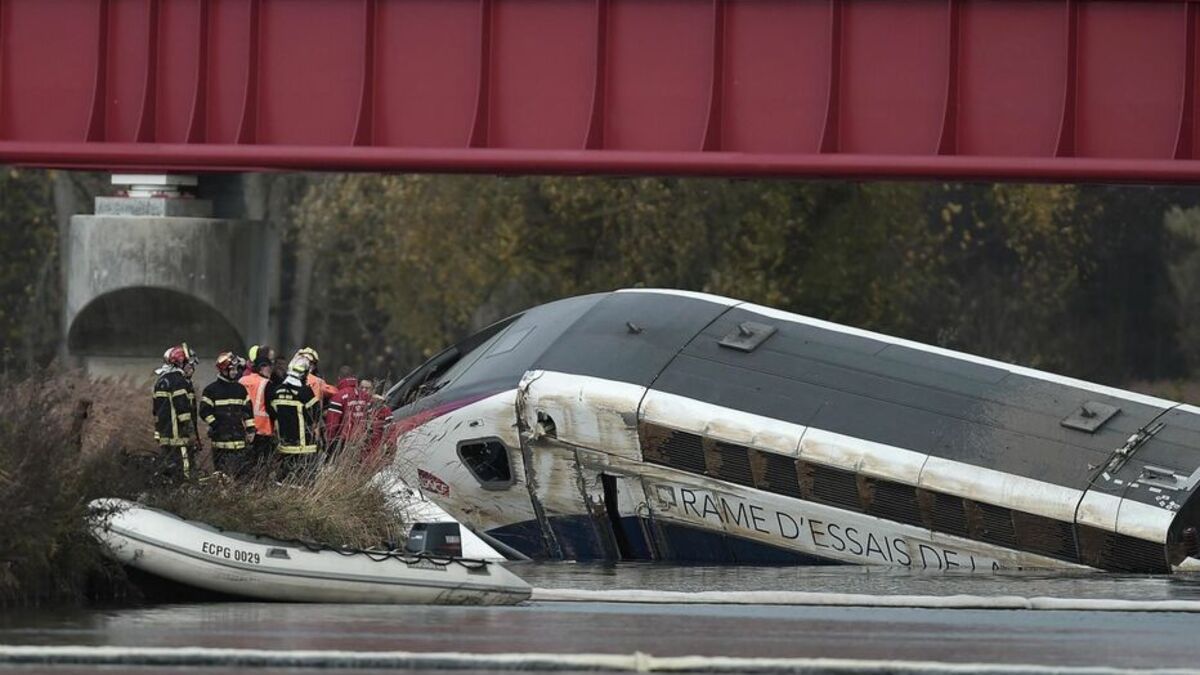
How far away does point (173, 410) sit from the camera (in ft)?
73.6

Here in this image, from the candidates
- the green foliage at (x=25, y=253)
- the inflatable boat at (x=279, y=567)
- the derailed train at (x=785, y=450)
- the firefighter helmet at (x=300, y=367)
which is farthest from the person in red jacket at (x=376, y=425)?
the green foliage at (x=25, y=253)

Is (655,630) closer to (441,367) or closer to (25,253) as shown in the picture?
(441,367)

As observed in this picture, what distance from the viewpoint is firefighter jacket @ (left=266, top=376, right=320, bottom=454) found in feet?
73.5

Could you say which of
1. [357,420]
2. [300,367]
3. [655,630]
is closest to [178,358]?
[300,367]

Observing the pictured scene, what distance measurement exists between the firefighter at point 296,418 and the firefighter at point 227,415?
0.30 m

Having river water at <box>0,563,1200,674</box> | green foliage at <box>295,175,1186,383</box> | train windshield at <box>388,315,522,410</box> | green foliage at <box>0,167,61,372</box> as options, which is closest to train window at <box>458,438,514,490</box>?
train windshield at <box>388,315,522,410</box>

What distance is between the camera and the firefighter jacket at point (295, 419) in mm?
22391

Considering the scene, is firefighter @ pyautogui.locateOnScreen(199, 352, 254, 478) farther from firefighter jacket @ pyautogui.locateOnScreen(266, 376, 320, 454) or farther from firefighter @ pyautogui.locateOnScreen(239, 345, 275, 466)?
firefighter jacket @ pyautogui.locateOnScreen(266, 376, 320, 454)

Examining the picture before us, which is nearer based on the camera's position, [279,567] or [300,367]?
[279,567]

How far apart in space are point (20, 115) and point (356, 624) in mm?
14262

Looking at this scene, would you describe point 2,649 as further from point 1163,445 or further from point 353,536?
point 1163,445

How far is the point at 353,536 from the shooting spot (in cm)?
2052

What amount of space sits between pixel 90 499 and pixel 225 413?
459 cm

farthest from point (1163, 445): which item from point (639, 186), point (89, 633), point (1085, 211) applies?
point (1085, 211)
